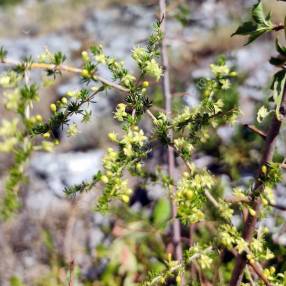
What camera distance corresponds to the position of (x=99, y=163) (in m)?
5.77

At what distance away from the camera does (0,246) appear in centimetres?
486

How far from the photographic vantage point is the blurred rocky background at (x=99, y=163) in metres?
4.31

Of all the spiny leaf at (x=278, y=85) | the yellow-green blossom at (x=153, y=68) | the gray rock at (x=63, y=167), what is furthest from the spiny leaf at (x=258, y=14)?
the gray rock at (x=63, y=167)

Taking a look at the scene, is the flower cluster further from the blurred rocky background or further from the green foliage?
the blurred rocky background

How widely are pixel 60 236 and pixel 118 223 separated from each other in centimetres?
64

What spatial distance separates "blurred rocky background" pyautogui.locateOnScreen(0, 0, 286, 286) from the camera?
4.31 metres

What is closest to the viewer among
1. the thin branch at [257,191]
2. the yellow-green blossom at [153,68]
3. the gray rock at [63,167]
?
the yellow-green blossom at [153,68]

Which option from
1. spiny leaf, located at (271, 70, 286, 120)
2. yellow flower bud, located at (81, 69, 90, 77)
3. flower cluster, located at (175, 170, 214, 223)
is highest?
yellow flower bud, located at (81, 69, 90, 77)

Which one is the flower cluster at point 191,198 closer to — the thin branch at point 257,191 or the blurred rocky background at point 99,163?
the thin branch at point 257,191

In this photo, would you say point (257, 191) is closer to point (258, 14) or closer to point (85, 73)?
point (258, 14)

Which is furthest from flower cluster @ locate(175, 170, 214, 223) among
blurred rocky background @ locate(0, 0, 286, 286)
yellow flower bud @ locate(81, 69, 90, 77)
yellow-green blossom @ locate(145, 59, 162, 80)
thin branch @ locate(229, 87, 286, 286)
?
blurred rocky background @ locate(0, 0, 286, 286)

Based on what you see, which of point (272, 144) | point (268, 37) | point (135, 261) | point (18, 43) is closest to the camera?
point (272, 144)

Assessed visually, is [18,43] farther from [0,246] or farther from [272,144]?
[272,144]

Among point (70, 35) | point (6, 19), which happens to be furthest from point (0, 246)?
point (6, 19)
